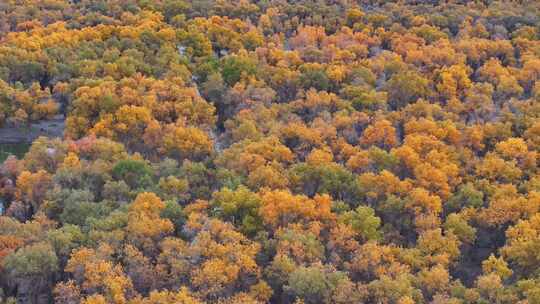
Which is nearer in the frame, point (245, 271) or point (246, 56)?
point (245, 271)

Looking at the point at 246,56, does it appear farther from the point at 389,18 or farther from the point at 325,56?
the point at 389,18

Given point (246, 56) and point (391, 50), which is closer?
point (246, 56)

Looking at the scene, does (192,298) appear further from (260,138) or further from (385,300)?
(260,138)

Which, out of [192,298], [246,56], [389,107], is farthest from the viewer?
[246,56]

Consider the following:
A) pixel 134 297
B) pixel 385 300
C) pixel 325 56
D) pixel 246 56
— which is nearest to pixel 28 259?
pixel 134 297

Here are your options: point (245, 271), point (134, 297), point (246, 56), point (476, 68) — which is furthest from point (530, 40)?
point (134, 297)

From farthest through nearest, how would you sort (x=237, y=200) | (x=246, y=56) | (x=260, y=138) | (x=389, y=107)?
1. (x=246, y=56)
2. (x=389, y=107)
3. (x=260, y=138)
4. (x=237, y=200)
